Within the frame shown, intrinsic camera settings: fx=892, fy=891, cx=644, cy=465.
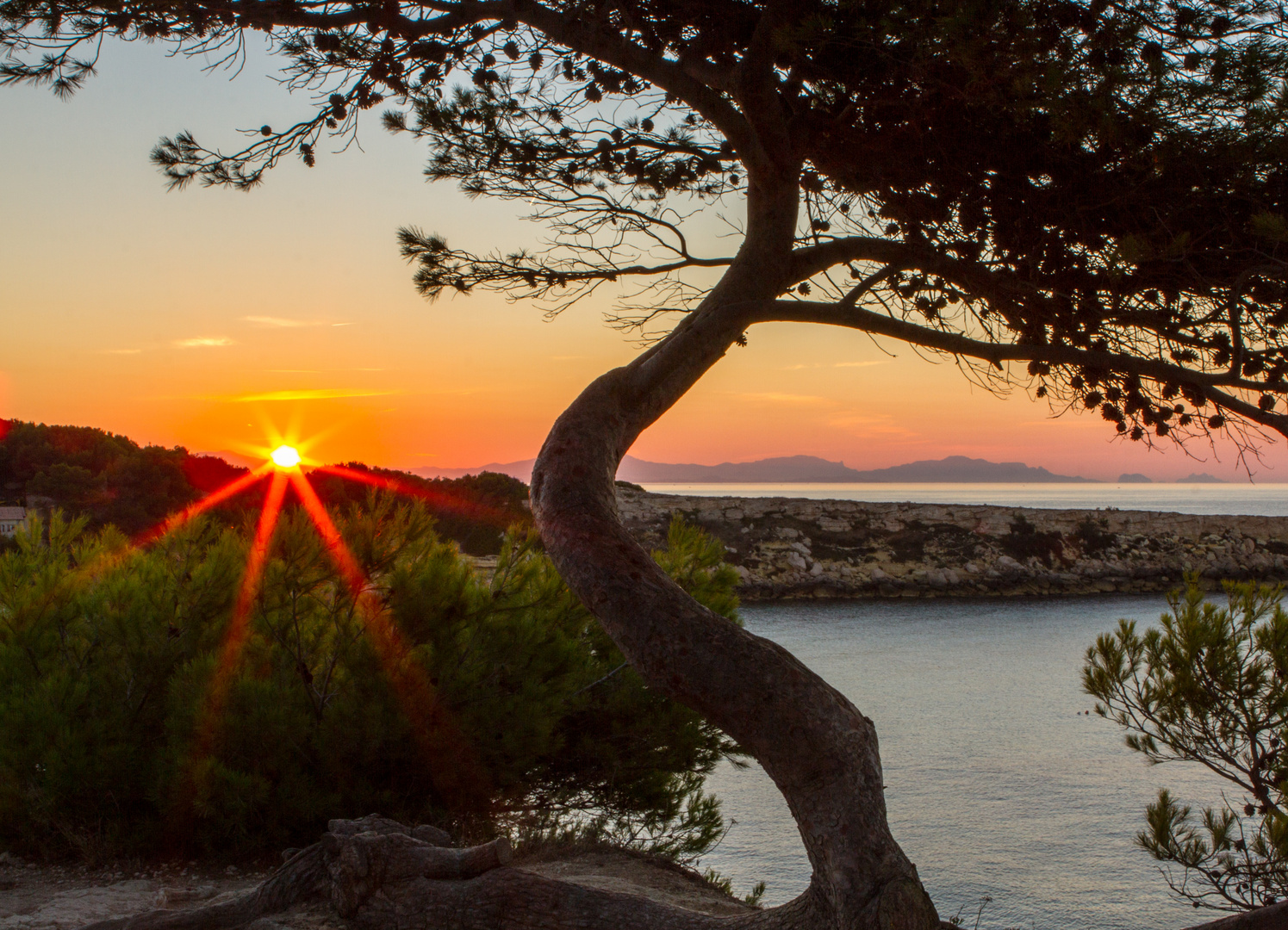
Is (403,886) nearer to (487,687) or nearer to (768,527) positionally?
(487,687)

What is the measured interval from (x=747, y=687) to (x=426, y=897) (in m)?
1.10

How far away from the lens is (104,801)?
11.1ft

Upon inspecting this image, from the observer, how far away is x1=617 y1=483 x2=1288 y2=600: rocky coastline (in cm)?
1431

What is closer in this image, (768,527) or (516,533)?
(516,533)

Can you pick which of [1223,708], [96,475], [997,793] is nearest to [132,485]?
[96,475]

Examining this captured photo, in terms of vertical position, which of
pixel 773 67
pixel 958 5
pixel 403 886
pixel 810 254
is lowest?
pixel 403 886

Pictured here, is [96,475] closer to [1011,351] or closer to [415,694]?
[415,694]

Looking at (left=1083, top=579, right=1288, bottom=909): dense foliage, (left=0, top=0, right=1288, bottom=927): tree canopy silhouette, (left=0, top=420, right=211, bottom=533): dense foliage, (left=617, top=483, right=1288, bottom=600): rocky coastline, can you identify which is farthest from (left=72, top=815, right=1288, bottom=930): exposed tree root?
(left=617, top=483, right=1288, bottom=600): rocky coastline

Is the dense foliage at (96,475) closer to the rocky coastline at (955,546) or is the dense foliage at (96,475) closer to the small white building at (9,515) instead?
the small white building at (9,515)

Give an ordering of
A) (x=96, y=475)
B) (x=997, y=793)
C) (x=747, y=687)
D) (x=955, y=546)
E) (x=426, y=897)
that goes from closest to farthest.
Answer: (x=747, y=687), (x=426, y=897), (x=997, y=793), (x=96, y=475), (x=955, y=546)

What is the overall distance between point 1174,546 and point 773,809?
46.1 feet

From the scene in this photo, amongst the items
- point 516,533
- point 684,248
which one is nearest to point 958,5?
point 684,248

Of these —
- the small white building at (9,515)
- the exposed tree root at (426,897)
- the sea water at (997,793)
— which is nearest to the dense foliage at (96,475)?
the small white building at (9,515)

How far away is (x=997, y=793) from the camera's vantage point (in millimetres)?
4945
